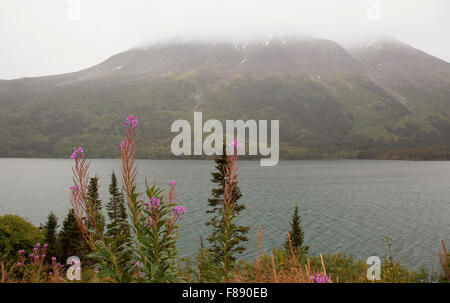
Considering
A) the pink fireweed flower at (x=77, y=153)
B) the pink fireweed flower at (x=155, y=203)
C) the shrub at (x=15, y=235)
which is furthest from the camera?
the shrub at (x=15, y=235)

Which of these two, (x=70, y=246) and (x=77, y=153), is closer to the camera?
(x=77, y=153)

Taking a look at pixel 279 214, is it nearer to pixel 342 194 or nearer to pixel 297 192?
pixel 297 192

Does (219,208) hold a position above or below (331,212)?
above

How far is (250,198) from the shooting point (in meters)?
90.4

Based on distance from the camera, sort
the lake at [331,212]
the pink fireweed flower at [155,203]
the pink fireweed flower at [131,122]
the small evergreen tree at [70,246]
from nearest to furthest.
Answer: the pink fireweed flower at [131,122]
the pink fireweed flower at [155,203]
the small evergreen tree at [70,246]
the lake at [331,212]

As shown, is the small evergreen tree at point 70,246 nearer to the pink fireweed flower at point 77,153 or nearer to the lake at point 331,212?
the lake at point 331,212

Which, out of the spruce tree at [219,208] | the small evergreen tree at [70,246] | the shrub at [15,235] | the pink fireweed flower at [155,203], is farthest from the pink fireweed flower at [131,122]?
the shrub at [15,235]

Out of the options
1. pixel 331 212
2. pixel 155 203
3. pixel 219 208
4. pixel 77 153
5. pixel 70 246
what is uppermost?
pixel 77 153

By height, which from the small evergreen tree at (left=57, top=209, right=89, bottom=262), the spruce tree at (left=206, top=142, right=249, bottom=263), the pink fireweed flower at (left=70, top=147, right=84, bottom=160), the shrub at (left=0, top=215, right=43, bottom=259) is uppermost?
the pink fireweed flower at (left=70, top=147, right=84, bottom=160)

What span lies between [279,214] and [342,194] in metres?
43.4

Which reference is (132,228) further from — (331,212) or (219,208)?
(331,212)

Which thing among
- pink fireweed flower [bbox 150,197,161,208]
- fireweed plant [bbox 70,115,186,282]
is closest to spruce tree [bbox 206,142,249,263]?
fireweed plant [bbox 70,115,186,282]

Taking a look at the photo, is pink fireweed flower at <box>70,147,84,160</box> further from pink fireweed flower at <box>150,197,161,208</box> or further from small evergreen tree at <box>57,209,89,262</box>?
small evergreen tree at <box>57,209,89,262</box>

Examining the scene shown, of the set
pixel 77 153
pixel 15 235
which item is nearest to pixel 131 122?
pixel 77 153
